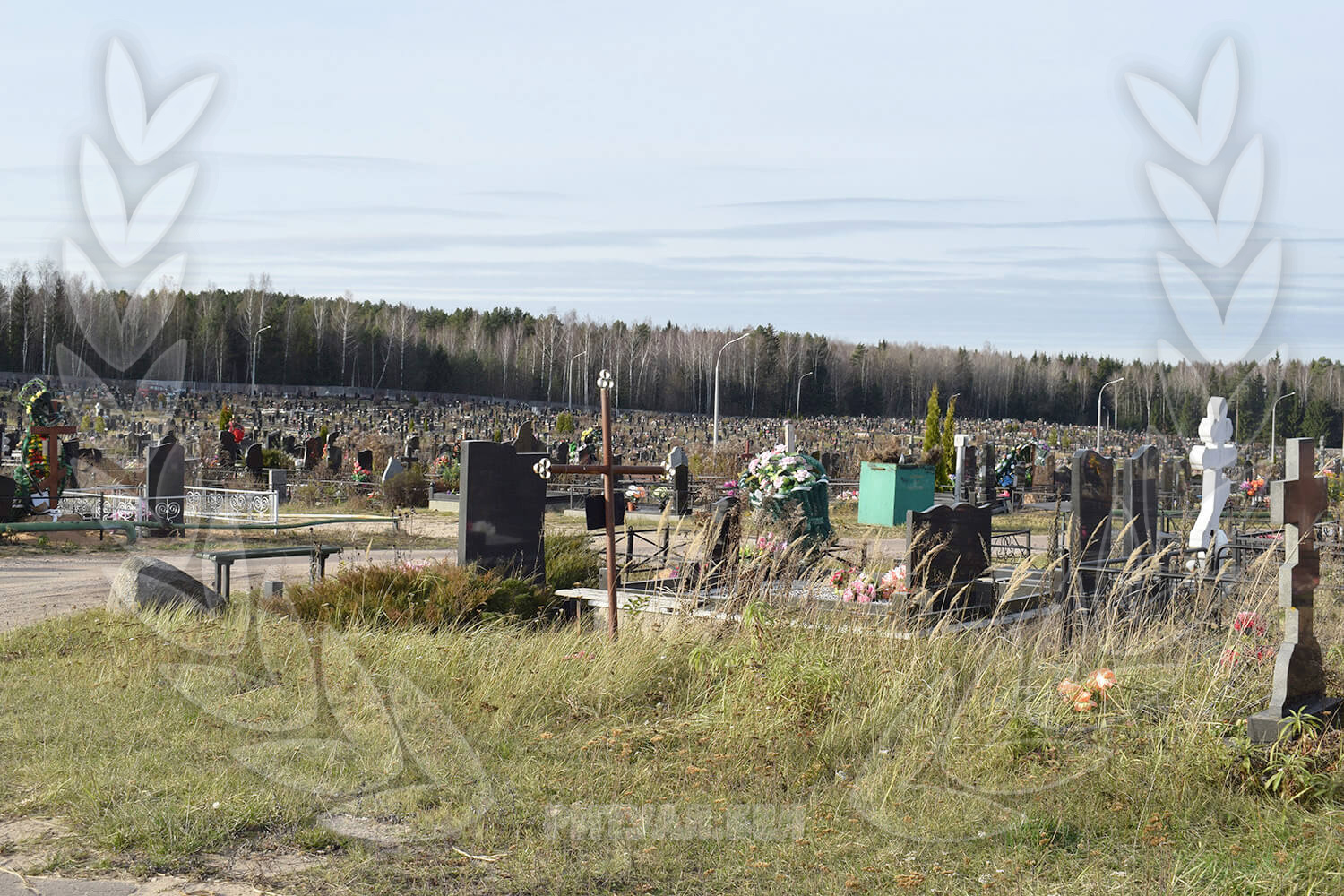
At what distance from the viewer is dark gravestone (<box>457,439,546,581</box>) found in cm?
1122

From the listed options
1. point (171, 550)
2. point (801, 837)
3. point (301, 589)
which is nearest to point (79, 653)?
point (301, 589)

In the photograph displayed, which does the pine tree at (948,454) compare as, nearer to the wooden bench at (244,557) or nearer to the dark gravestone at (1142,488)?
the dark gravestone at (1142,488)

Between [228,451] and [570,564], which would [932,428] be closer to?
[228,451]

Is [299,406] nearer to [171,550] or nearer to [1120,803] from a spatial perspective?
[171,550]

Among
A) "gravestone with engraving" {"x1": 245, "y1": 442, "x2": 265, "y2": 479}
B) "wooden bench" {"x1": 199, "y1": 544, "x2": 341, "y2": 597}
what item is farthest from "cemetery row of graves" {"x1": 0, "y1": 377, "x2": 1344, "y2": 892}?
"gravestone with engraving" {"x1": 245, "y1": 442, "x2": 265, "y2": 479}

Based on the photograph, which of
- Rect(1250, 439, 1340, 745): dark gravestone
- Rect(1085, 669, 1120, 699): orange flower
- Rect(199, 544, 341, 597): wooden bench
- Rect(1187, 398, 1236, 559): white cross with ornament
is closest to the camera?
Rect(1250, 439, 1340, 745): dark gravestone

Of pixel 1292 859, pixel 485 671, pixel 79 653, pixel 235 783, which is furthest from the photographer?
pixel 79 653

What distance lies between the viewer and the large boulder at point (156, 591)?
970 cm

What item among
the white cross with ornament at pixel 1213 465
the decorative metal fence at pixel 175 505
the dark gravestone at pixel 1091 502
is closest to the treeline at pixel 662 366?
the decorative metal fence at pixel 175 505

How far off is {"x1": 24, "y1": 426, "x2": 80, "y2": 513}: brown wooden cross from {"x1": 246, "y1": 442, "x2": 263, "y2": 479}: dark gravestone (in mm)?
8028

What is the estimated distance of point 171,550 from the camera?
58.2 feet

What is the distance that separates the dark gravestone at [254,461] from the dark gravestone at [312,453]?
5.43 ft

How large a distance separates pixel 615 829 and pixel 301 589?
16.9ft

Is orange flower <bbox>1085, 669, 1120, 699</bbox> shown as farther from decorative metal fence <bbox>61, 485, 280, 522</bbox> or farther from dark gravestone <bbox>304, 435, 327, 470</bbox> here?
dark gravestone <bbox>304, 435, 327, 470</bbox>
